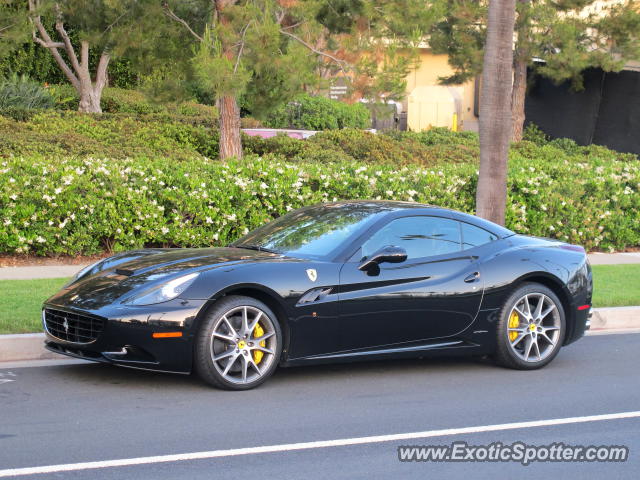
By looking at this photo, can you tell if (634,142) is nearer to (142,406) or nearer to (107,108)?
(107,108)

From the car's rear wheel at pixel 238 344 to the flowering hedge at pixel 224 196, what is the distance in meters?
5.95

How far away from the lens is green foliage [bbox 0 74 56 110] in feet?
76.3

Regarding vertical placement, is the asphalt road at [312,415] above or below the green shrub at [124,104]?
below

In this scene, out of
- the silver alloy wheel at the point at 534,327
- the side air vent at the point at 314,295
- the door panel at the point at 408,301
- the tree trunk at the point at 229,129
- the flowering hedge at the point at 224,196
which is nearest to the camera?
the side air vent at the point at 314,295

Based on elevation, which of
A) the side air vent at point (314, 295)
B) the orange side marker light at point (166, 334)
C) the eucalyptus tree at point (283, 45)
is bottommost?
the orange side marker light at point (166, 334)

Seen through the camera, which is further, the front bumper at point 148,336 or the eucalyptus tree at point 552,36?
the eucalyptus tree at point 552,36

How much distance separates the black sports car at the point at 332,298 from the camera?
22.1 ft

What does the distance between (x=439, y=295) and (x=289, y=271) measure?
1.29 m

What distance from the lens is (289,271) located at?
23.3ft

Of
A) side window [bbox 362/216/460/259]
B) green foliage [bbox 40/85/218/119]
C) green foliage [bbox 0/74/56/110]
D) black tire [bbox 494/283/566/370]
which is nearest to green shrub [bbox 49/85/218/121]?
green foliage [bbox 40/85/218/119]

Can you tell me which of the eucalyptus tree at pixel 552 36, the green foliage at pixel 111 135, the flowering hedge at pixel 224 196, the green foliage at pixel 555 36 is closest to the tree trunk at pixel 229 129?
the green foliage at pixel 111 135

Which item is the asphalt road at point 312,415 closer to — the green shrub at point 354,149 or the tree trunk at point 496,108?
the tree trunk at point 496,108

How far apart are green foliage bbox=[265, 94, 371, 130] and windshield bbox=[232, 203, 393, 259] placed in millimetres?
22443

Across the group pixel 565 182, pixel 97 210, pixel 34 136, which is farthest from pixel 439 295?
pixel 34 136
